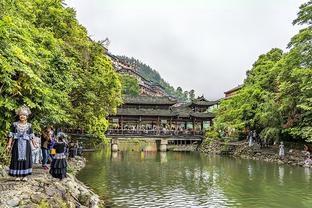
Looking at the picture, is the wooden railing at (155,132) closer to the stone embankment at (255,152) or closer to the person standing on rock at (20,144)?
the stone embankment at (255,152)

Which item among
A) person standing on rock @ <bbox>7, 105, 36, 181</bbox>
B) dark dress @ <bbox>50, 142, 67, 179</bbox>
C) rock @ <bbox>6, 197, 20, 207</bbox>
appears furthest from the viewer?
dark dress @ <bbox>50, 142, 67, 179</bbox>

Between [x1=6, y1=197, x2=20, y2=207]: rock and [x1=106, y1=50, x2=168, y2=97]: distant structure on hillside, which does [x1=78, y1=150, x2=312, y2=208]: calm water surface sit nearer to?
[x1=6, y1=197, x2=20, y2=207]: rock

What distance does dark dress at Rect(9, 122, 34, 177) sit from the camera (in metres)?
7.49

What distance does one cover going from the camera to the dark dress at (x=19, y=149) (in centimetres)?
749

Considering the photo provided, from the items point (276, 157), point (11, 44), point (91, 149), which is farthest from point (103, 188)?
point (91, 149)

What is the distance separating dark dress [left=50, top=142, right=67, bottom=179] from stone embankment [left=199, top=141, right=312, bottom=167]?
19085mm

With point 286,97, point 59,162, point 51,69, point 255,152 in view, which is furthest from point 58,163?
point 255,152

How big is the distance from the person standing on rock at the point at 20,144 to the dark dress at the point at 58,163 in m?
2.49

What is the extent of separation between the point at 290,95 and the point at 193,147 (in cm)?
2072

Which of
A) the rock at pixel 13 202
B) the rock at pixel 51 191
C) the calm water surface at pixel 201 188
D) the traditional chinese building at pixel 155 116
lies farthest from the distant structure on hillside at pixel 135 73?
the rock at pixel 13 202

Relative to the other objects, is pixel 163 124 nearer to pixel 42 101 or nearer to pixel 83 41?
pixel 83 41

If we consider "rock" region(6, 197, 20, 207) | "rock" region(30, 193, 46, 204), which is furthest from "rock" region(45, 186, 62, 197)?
"rock" region(6, 197, 20, 207)

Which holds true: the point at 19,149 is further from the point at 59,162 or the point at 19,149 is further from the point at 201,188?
the point at 201,188

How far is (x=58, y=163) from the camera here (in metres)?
10.2
